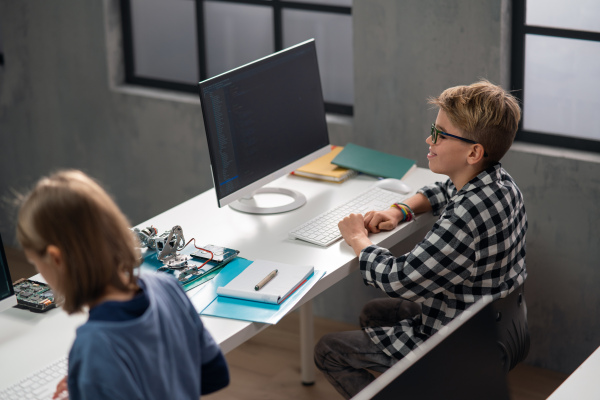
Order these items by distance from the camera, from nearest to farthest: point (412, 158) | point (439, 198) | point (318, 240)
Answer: point (318, 240) → point (439, 198) → point (412, 158)

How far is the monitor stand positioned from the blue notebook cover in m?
0.46

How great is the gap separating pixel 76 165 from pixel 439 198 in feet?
7.07

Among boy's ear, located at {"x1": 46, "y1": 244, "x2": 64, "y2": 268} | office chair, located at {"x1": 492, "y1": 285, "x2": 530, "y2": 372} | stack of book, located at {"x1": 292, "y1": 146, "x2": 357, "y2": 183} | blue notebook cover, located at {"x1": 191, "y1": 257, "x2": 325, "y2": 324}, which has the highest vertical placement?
boy's ear, located at {"x1": 46, "y1": 244, "x2": 64, "y2": 268}

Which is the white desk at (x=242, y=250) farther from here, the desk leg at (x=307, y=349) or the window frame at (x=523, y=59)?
the window frame at (x=523, y=59)

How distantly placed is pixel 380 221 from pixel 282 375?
36.1 inches

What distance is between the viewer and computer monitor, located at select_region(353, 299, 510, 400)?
1.14 metres

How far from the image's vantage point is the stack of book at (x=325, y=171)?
2.90 meters

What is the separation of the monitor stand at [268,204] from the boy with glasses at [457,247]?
1.06ft

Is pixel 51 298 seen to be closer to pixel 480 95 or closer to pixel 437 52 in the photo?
pixel 480 95

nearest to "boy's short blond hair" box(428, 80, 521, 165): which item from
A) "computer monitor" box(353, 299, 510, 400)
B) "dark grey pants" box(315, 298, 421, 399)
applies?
"dark grey pants" box(315, 298, 421, 399)

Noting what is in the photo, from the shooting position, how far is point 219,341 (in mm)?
1933

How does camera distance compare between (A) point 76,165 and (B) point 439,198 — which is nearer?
(B) point 439,198

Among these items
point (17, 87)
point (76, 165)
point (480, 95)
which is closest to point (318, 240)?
point (480, 95)

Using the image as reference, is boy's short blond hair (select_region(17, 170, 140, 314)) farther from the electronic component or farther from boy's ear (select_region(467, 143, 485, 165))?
boy's ear (select_region(467, 143, 485, 165))
